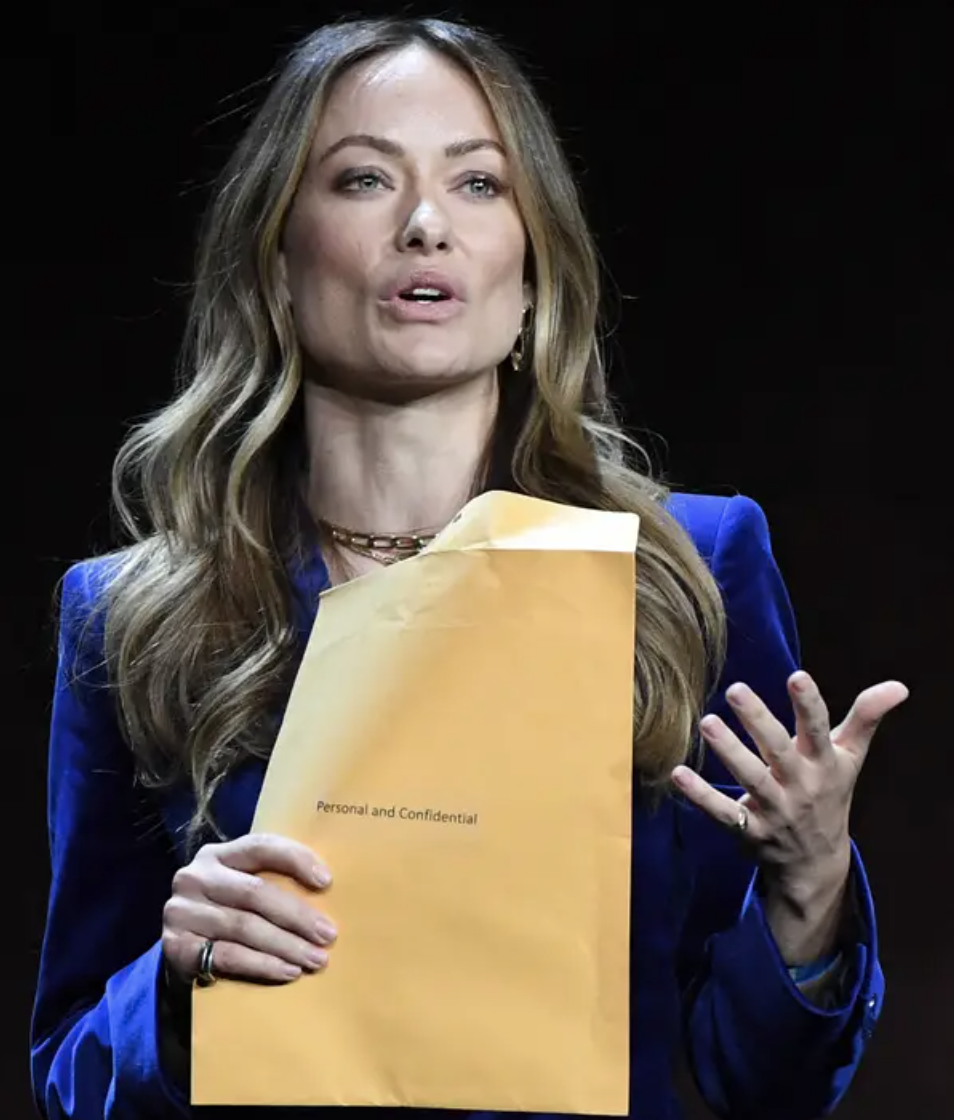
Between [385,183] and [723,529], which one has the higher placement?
[385,183]

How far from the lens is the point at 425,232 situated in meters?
1.42

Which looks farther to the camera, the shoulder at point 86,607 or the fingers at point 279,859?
the shoulder at point 86,607

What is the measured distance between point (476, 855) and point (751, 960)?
0.74 feet

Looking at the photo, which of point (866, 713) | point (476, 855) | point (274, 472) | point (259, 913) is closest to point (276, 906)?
point (259, 913)

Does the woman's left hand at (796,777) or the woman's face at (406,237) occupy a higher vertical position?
the woman's face at (406,237)

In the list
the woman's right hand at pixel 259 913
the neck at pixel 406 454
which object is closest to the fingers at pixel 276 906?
the woman's right hand at pixel 259 913

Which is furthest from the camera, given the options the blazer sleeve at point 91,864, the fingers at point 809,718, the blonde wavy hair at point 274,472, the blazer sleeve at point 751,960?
the blazer sleeve at point 91,864

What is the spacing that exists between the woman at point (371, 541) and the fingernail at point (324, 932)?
170mm

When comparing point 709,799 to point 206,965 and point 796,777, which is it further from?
Result: point 206,965

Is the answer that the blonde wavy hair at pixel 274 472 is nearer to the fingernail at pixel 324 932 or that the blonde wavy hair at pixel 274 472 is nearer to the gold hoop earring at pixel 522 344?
the gold hoop earring at pixel 522 344

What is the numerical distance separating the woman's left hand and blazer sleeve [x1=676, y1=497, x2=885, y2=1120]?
54mm

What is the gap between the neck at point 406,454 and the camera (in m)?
1.49

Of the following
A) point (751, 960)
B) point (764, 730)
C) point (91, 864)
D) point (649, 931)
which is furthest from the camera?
point (91, 864)

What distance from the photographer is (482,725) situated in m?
1.18
